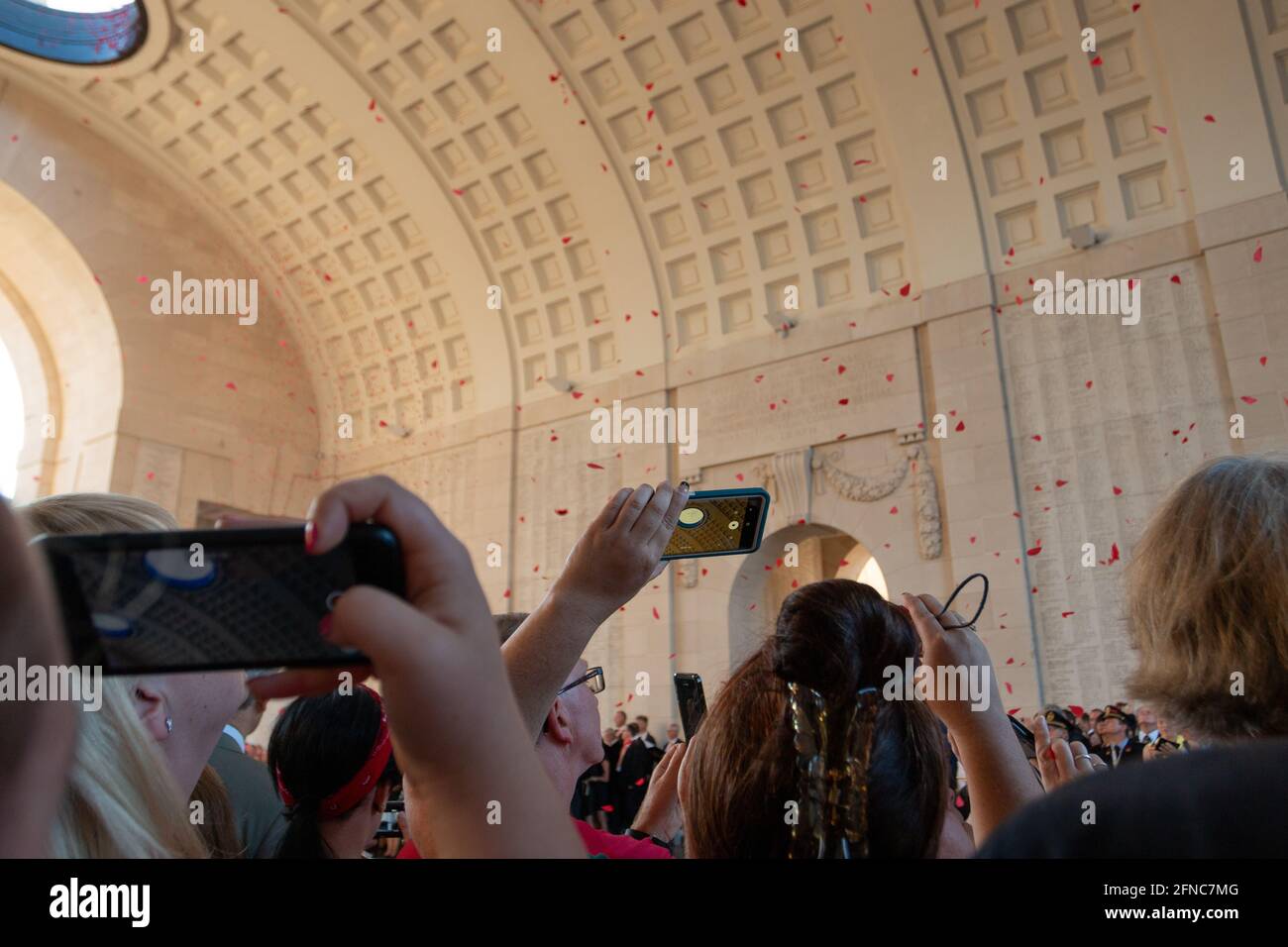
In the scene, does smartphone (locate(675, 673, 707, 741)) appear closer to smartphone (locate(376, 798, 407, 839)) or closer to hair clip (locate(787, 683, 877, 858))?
hair clip (locate(787, 683, 877, 858))

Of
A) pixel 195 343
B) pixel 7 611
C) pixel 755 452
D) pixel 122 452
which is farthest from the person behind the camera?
pixel 195 343

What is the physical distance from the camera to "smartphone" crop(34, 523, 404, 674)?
0.71 m

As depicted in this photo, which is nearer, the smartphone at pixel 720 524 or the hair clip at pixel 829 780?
the hair clip at pixel 829 780

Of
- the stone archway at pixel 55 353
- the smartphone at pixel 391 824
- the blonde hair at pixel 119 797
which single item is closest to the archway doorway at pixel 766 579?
the smartphone at pixel 391 824

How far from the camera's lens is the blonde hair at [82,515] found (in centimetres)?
136

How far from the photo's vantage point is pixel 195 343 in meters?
16.0

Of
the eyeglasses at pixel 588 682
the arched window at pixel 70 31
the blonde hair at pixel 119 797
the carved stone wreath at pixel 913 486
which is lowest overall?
the blonde hair at pixel 119 797

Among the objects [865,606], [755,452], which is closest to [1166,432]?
[755,452]

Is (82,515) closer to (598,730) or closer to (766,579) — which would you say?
(598,730)

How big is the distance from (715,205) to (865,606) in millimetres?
11691

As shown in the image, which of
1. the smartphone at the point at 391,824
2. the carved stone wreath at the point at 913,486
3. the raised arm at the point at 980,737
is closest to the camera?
the raised arm at the point at 980,737

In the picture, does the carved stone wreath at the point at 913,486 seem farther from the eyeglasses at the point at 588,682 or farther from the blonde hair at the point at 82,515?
the blonde hair at the point at 82,515

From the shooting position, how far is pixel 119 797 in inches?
45.3
